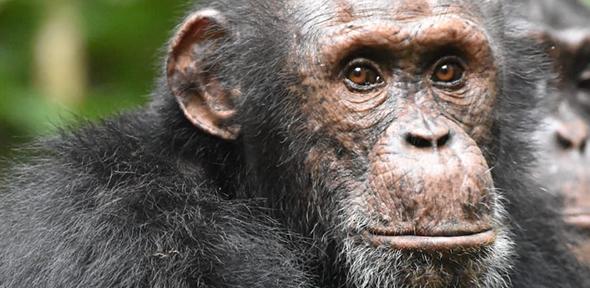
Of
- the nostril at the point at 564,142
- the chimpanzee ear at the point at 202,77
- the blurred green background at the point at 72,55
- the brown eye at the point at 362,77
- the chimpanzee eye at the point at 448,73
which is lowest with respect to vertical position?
the blurred green background at the point at 72,55

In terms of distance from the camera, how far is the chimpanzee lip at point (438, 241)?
5.05m

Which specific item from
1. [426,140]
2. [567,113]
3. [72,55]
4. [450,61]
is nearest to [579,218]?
[567,113]

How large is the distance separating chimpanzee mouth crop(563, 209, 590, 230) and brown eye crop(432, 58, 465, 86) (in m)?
1.88

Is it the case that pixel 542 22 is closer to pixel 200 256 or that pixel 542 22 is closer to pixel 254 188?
pixel 254 188

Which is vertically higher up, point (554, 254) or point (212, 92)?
point (212, 92)

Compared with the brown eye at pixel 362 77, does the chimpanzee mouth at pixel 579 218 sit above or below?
below

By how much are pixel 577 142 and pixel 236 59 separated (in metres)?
2.48

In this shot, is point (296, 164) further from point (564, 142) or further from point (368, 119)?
point (564, 142)

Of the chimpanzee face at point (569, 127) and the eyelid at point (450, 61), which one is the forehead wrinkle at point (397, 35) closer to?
the eyelid at point (450, 61)

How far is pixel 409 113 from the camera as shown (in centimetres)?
526

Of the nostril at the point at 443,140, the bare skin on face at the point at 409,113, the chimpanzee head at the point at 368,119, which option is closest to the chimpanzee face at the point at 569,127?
the chimpanzee head at the point at 368,119

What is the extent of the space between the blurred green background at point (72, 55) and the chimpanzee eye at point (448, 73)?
13.0 ft

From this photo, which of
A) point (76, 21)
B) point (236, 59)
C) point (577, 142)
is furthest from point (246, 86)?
point (76, 21)

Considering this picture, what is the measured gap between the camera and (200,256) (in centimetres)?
496
